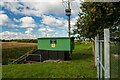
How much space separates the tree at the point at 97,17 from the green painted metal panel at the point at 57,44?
5265 millimetres

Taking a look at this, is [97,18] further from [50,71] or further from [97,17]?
[50,71]

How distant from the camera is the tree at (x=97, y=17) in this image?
8969 millimetres

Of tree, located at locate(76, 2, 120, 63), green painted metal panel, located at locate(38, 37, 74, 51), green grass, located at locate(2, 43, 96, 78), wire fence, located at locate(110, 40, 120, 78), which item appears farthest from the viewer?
green painted metal panel, located at locate(38, 37, 74, 51)

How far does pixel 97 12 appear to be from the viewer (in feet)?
31.0

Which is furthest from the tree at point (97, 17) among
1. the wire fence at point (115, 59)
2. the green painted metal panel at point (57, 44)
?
the green painted metal panel at point (57, 44)

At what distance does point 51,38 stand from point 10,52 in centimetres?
702

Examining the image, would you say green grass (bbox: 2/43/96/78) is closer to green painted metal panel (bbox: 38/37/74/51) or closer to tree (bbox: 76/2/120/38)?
tree (bbox: 76/2/120/38)

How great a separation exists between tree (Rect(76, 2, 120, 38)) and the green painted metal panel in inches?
207

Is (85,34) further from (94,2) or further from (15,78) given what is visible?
(15,78)

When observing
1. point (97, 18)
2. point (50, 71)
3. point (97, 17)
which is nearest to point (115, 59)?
point (97, 17)

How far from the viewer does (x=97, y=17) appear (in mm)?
9797

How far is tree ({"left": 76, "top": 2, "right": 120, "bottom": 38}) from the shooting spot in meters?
8.97

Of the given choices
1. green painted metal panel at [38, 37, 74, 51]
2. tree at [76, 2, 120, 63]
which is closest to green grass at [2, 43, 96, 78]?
tree at [76, 2, 120, 63]

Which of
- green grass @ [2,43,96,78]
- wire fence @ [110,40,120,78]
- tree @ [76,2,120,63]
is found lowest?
green grass @ [2,43,96,78]
